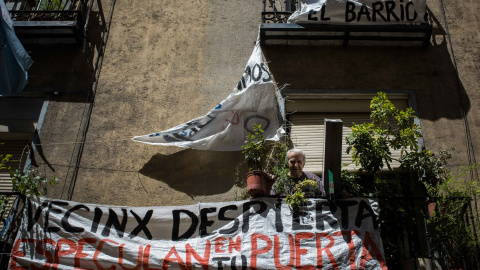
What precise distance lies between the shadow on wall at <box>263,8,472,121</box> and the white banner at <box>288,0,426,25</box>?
0.53m

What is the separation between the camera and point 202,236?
7.12m

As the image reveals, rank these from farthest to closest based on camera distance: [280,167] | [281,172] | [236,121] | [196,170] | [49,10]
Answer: [49,10]
[236,121]
[196,170]
[280,167]
[281,172]

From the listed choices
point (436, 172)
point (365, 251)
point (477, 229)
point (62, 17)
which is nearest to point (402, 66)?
point (436, 172)

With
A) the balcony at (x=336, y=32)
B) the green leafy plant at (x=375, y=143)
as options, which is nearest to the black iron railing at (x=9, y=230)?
the green leafy plant at (x=375, y=143)

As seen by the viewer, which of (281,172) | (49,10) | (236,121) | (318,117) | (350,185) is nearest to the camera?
(350,185)

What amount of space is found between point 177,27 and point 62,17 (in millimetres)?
2146

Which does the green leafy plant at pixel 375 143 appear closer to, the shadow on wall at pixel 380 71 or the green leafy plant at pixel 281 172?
the green leafy plant at pixel 281 172

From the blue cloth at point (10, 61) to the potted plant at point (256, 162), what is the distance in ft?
12.8

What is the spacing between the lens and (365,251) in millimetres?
6781

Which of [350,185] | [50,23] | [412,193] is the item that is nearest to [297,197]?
[350,185]

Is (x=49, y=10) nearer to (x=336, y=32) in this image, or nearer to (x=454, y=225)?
(x=336, y=32)

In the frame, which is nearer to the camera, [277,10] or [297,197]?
[297,197]

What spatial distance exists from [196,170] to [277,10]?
3.82 m

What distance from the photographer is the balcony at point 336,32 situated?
948cm
